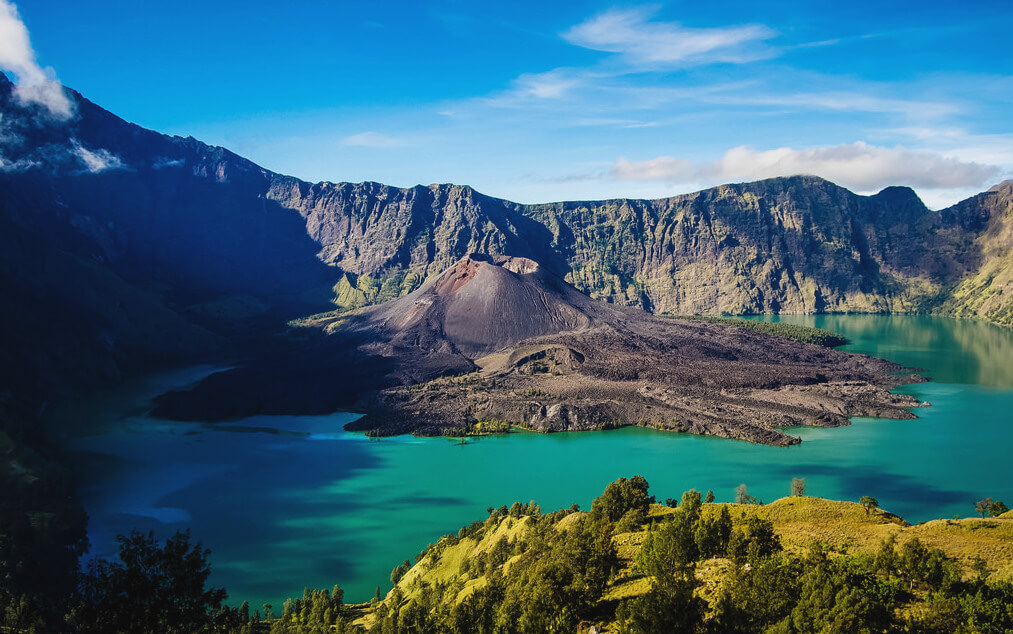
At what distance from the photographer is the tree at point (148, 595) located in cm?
2309

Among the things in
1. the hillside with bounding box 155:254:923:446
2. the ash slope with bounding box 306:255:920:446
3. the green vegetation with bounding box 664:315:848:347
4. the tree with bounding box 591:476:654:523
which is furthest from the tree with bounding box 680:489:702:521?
the green vegetation with bounding box 664:315:848:347

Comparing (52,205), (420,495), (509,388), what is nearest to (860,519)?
(420,495)

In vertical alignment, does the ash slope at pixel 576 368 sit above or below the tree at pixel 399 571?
above

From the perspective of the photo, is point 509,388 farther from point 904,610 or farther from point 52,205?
point 52,205

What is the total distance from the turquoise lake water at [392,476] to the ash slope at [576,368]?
3.98 metres

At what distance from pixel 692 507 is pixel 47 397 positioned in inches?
3361

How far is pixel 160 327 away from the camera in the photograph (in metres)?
125

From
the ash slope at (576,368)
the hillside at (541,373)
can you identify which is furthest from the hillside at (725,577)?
the ash slope at (576,368)

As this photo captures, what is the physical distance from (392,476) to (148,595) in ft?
127

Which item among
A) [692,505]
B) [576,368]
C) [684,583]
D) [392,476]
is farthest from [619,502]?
[576,368]

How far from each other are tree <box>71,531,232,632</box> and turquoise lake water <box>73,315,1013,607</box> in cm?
1594

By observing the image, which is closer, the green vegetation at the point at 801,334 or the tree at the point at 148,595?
the tree at the point at 148,595

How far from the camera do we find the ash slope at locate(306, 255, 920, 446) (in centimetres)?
8012

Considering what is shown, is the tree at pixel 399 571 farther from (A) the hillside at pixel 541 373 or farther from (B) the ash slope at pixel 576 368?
(B) the ash slope at pixel 576 368
